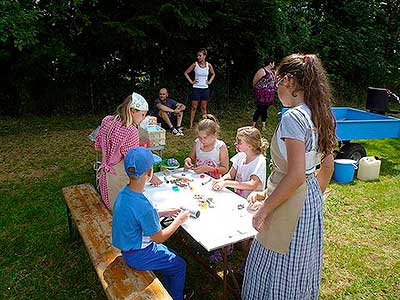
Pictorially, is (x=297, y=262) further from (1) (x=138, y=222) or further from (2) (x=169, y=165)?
(2) (x=169, y=165)

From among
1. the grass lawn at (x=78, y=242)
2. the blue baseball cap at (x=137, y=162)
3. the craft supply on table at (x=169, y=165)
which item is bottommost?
the grass lawn at (x=78, y=242)

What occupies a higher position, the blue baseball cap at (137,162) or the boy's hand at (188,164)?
the blue baseball cap at (137,162)

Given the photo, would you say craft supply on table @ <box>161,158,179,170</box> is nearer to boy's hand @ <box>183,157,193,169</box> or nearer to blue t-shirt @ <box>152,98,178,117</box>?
boy's hand @ <box>183,157,193,169</box>

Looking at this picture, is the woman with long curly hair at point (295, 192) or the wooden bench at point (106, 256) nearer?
the woman with long curly hair at point (295, 192)

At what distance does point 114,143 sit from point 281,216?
1689 millimetres

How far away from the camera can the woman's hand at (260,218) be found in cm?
188

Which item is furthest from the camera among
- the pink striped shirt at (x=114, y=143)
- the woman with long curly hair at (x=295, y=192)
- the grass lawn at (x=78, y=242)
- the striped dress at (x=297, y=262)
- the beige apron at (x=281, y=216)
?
the pink striped shirt at (x=114, y=143)

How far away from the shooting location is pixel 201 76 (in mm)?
7711

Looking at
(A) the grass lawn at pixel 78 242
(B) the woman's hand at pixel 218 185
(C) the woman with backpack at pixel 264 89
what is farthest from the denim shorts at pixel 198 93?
(B) the woman's hand at pixel 218 185

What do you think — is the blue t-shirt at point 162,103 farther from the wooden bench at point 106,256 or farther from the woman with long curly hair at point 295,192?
the woman with long curly hair at point 295,192

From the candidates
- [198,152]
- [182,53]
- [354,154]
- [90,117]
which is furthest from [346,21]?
[198,152]

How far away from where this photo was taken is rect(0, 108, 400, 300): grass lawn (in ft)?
9.30

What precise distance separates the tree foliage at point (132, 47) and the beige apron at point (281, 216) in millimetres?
5259

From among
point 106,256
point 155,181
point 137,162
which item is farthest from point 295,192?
point 155,181
